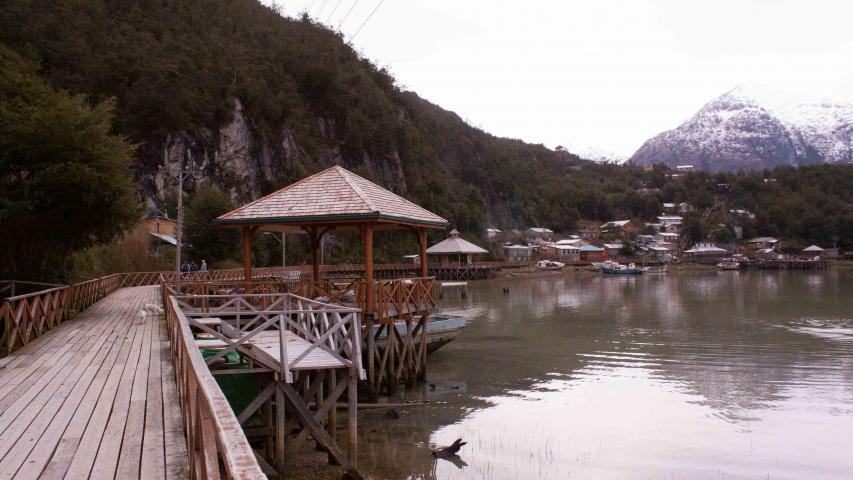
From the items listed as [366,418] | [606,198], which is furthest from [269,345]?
[606,198]

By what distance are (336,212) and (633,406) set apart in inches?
329

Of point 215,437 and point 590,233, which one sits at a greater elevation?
point 590,233

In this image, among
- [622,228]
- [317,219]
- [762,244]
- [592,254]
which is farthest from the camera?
[622,228]

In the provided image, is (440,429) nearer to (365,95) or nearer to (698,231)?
(365,95)

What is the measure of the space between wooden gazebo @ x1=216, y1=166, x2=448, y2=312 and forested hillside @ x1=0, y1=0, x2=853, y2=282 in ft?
36.2

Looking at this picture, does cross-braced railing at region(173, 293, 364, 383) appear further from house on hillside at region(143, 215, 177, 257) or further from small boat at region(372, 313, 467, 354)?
house on hillside at region(143, 215, 177, 257)

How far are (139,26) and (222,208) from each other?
29.2m

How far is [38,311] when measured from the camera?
48.2ft

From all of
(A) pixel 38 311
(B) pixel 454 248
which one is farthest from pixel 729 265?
(A) pixel 38 311

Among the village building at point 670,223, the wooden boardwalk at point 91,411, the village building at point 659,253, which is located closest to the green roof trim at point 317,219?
the wooden boardwalk at point 91,411

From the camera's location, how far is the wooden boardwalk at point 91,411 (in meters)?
5.47

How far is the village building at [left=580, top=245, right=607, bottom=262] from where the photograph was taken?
361 feet

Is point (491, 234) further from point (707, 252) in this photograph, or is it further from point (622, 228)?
point (622, 228)

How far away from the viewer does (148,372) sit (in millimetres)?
9773
